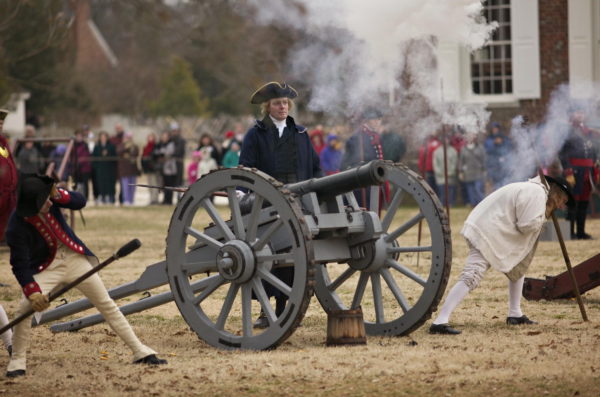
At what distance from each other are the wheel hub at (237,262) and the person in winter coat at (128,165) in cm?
1834

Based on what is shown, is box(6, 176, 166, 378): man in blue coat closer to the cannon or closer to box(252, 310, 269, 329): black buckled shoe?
the cannon

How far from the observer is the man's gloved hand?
7.15 metres

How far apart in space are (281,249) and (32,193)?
1638 millimetres

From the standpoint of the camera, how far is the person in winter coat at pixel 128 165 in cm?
2625

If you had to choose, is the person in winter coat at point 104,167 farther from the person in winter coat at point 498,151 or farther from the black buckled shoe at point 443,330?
the black buckled shoe at point 443,330

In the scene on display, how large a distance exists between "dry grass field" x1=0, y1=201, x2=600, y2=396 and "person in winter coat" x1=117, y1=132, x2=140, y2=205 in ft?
53.8

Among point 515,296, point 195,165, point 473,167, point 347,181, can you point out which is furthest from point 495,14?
point 347,181

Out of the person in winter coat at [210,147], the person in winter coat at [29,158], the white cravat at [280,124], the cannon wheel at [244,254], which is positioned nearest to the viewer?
the cannon wheel at [244,254]

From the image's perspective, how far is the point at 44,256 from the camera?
7.48 m

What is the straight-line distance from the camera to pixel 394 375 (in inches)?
277

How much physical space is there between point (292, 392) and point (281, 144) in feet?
8.96

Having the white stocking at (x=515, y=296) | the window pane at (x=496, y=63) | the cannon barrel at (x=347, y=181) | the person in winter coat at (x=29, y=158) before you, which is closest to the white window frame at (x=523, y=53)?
the window pane at (x=496, y=63)

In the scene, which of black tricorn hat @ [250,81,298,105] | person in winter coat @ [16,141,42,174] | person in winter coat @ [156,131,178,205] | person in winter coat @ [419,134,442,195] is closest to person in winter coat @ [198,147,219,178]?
person in winter coat @ [156,131,178,205]

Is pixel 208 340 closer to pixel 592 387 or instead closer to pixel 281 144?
pixel 281 144
